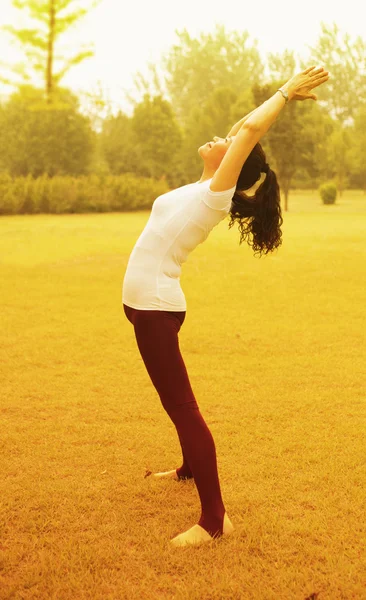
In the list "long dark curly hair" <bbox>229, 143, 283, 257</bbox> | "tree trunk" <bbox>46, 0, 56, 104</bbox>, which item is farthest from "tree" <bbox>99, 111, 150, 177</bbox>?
"long dark curly hair" <bbox>229, 143, 283, 257</bbox>

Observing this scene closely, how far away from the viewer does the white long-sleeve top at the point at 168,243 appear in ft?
8.99

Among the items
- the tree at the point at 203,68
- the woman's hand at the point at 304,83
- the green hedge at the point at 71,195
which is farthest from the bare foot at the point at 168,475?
the tree at the point at 203,68

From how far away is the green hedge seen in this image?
28.5 meters

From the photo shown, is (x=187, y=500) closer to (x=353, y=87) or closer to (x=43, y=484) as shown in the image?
(x=43, y=484)

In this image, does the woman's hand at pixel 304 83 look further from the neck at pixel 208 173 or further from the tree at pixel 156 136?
the tree at pixel 156 136

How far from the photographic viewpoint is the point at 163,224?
2779mm

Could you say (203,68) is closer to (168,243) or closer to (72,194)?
(72,194)

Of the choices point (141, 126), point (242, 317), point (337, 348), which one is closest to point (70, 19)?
point (242, 317)

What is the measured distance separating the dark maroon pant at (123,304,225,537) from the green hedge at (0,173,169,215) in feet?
86.3

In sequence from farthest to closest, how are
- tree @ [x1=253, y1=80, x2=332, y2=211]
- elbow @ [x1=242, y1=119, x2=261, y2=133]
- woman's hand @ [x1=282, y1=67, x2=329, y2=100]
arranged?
tree @ [x1=253, y1=80, x2=332, y2=211] < woman's hand @ [x1=282, y1=67, x2=329, y2=100] < elbow @ [x1=242, y1=119, x2=261, y2=133]

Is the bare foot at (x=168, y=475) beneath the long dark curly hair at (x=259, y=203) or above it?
beneath

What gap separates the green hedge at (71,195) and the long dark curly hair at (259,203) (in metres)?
26.2

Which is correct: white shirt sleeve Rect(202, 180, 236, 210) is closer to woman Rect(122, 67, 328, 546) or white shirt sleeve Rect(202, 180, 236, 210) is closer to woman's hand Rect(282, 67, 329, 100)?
woman Rect(122, 67, 328, 546)

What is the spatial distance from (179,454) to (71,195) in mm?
27162
